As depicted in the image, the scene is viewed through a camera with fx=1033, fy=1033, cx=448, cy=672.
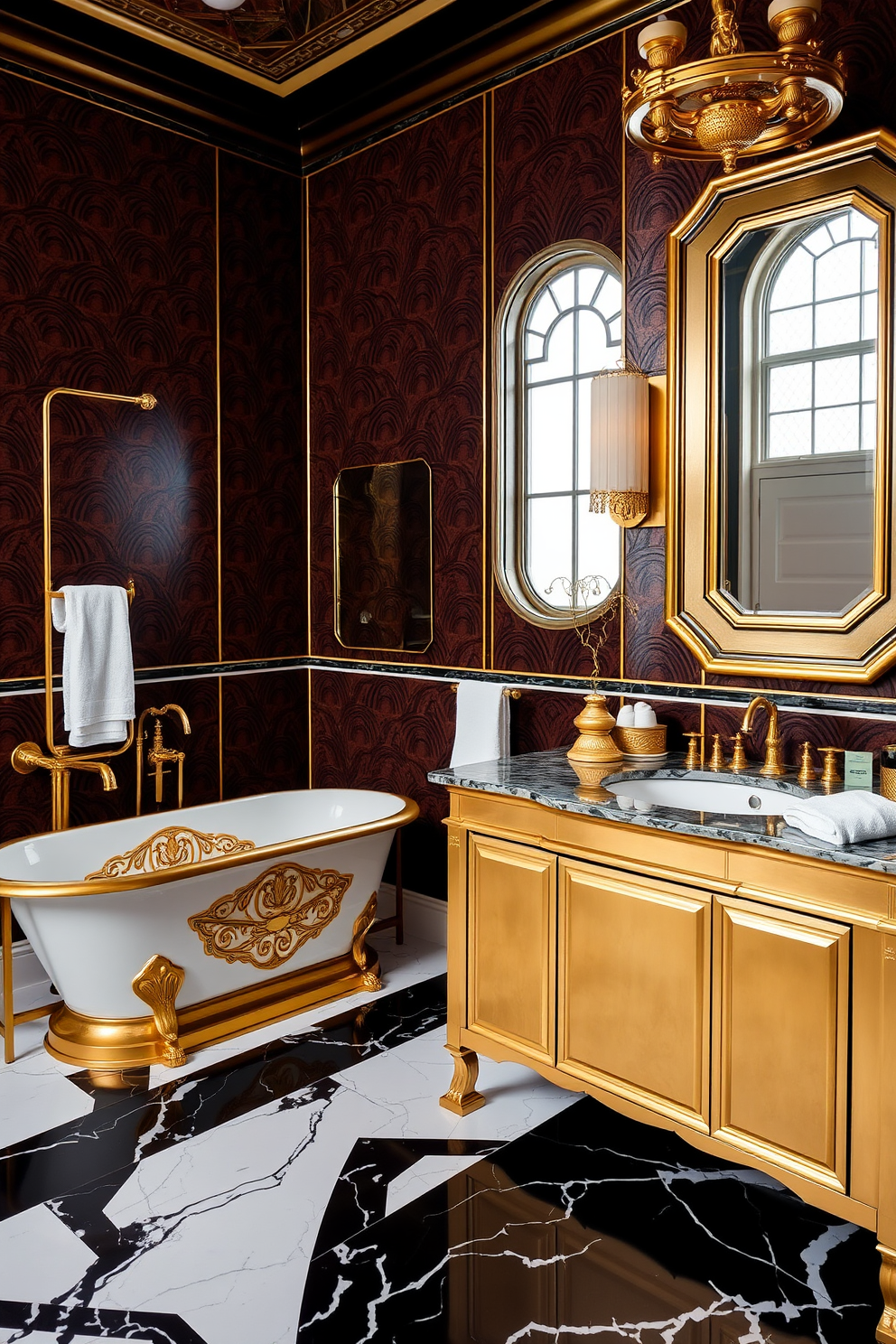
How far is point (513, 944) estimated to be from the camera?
2.40 meters

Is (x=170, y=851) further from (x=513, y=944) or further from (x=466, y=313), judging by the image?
(x=466, y=313)

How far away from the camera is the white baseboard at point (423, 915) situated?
3717mm

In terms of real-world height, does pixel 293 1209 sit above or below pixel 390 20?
below

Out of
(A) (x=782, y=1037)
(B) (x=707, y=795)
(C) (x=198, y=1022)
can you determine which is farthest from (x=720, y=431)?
(C) (x=198, y=1022)

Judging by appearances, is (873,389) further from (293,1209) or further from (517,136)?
(293,1209)

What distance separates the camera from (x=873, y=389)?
238 cm

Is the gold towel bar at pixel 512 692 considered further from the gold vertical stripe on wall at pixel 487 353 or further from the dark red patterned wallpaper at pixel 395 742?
the dark red patterned wallpaper at pixel 395 742

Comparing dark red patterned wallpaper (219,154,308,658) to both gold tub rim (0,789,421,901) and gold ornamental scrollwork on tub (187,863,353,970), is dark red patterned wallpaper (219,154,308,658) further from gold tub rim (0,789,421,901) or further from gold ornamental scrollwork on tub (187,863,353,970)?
gold ornamental scrollwork on tub (187,863,353,970)

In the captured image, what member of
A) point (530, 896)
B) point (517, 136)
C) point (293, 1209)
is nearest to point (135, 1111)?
point (293, 1209)

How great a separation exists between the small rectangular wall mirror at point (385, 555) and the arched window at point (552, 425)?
39 centimetres

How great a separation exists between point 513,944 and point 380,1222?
0.64 metres

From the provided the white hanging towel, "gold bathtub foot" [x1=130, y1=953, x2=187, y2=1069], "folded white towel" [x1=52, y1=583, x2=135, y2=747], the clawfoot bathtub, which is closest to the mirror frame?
the white hanging towel

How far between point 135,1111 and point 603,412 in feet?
7.12

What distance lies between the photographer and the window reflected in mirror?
241 cm
